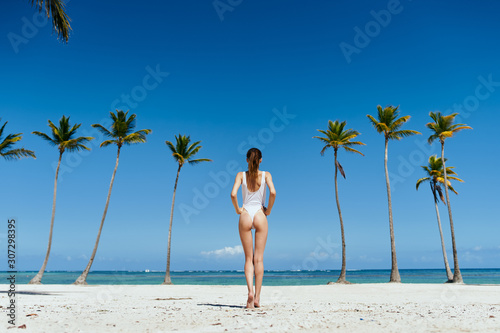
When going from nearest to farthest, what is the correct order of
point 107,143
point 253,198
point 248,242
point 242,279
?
point 248,242, point 253,198, point 107,143, point 242,279

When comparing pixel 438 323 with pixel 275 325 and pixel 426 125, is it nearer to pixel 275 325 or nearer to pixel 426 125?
pixel 275 325

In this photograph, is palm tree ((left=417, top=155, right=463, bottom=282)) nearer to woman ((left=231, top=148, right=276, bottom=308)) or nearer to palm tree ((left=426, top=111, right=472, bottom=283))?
palm tree ((left=426, top=111, right=472, bottom=283))

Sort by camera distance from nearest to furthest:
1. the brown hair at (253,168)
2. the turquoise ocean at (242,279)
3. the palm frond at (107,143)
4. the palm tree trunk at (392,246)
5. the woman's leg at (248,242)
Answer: the woman's leg at (248,242), the brown hair at (253,168), the palm tree trunk at (392,246), the palm frond at (107,143), the turquoise ocean at (242,279)

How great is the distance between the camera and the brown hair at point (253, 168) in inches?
245

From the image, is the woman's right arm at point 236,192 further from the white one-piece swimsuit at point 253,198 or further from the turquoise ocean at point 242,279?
the turquoise ocean at point 242,279

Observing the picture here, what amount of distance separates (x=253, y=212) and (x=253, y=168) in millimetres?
773

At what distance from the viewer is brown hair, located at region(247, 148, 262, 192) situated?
6.22 metres

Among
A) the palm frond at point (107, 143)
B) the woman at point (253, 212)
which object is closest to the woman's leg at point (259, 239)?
the woman at point (253, 212)

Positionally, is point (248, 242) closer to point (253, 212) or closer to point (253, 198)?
point (253, 212)

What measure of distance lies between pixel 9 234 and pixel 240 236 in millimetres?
4823

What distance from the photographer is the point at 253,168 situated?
6.26 m

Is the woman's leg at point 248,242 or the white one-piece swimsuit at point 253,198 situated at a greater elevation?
the white one-piece swimsuit at point 253,198

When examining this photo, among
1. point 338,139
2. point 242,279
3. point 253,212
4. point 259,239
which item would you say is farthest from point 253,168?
point 242,279

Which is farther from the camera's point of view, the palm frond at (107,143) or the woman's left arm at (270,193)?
the palm frond at (107,143)
